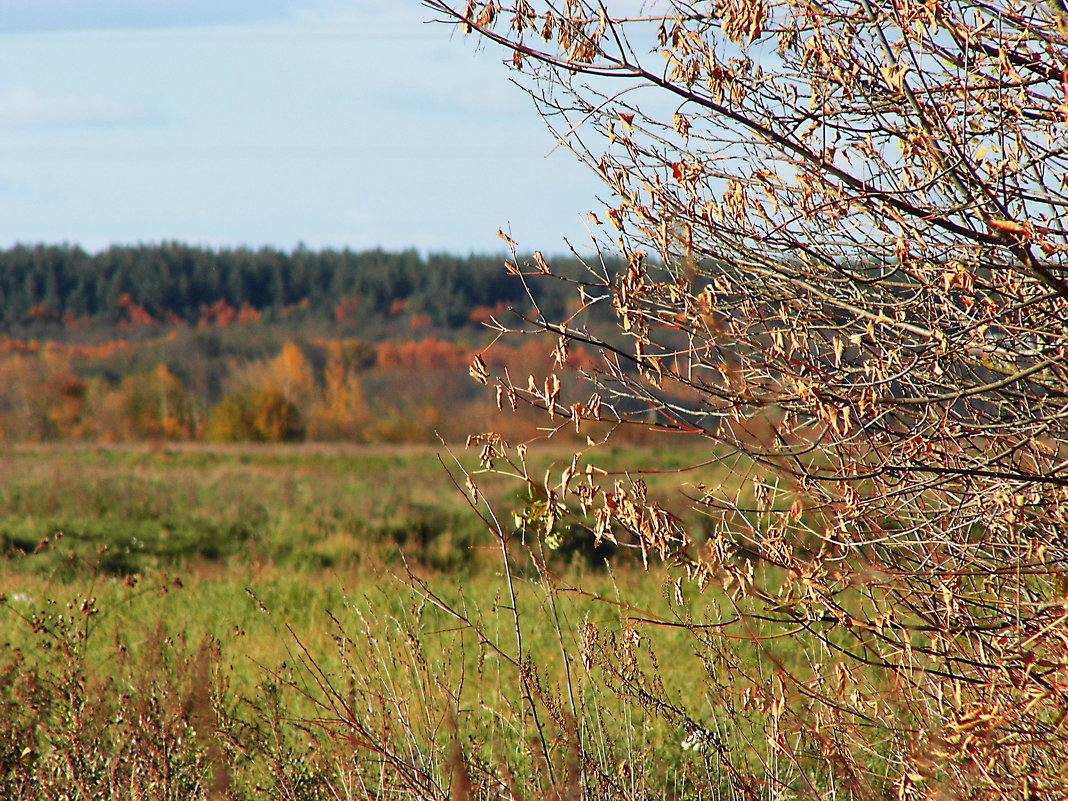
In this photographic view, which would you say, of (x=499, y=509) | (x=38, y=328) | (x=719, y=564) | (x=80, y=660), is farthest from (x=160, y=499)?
(x=38, y=328)

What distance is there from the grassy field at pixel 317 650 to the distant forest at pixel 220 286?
56.2m

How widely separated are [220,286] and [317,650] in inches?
3008

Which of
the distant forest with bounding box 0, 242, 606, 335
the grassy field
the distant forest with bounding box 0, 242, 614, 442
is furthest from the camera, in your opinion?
the distant forest with bounding box 0, 242, 606, 335

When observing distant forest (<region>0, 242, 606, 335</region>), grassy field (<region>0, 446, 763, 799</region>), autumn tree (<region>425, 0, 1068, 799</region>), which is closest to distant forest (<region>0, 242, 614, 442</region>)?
distant forest (<region>0, 242, 606, 335</region>)

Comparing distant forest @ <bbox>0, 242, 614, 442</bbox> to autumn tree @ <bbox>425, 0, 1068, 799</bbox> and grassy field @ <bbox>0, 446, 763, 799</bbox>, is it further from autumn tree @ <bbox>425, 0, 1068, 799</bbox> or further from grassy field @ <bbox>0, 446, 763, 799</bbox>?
autumn tree @ <bbox>425, 0, 1068, 799</bbox>

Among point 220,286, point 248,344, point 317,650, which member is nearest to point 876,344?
point 317,650

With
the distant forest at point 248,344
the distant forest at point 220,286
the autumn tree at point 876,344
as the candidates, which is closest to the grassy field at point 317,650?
the autumn tree at point 876,344

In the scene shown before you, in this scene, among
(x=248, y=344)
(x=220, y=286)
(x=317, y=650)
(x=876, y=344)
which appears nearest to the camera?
(x=876, y=344)

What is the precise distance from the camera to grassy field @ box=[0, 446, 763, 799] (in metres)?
3.94

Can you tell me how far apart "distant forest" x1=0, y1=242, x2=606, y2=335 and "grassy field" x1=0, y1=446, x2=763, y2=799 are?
184 ft

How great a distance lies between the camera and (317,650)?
25.2ft

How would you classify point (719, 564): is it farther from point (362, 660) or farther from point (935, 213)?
point (362, 660)

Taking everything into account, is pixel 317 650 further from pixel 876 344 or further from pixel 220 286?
pixel 220 286

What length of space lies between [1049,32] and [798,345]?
3.55 ft
